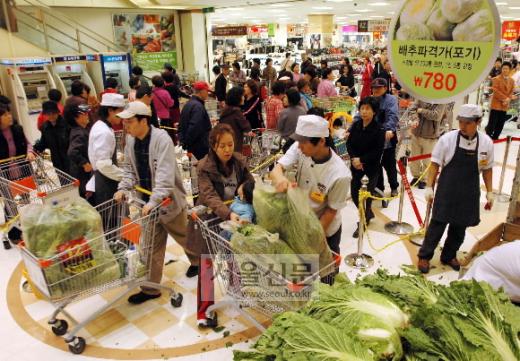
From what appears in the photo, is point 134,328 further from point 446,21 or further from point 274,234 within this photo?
point 446,21

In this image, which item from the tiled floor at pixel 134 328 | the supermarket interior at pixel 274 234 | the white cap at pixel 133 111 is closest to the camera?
the supermarket interior at pixel 274 234

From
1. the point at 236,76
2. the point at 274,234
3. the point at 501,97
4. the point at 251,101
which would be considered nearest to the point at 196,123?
the point at 251,101

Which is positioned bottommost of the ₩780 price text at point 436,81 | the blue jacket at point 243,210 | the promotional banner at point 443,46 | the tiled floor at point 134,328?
the tiled floor at point 134,328

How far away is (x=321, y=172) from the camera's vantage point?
2.90m

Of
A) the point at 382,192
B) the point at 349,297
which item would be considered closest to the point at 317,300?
the point at 349,297

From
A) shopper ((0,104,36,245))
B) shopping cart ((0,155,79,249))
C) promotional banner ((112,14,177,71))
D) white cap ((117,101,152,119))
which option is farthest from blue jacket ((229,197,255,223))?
promotional banner ((112,14,177,71))

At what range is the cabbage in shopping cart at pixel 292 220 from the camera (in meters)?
2.45

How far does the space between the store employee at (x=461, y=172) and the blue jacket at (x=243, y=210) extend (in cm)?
199

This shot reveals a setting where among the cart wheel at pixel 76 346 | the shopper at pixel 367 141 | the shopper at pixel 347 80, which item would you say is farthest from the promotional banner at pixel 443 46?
the shopper at pixel 347 80

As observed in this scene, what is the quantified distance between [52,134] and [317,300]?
430 cm

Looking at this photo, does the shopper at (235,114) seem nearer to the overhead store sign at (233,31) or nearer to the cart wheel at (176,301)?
the cart wheel at (176,301)

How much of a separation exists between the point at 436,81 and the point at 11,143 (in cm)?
453

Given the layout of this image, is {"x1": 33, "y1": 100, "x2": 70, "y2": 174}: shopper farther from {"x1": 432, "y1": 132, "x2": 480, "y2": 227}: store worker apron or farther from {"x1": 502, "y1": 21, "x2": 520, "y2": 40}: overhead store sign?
{"x1": 502, "y1": 21, "x2": 520, "y2": 40}: overhead store sign

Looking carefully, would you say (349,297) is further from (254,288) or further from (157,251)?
(157,251)
